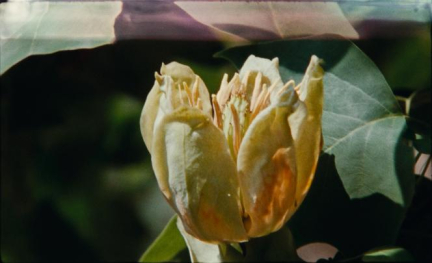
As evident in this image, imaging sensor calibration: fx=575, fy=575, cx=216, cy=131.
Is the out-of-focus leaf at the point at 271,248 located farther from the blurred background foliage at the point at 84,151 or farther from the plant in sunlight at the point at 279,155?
the blurred background foliage at the point at 84,151

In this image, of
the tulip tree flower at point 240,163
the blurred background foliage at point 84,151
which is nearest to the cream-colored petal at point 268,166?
the tulip tree flower at point 240,163

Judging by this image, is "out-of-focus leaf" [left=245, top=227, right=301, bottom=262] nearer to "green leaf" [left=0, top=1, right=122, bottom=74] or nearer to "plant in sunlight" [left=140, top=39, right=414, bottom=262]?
"plant in sunlight" [left=140, top=39, right=414, bottom=262]

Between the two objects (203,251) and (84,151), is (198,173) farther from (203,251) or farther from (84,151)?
(84,151)

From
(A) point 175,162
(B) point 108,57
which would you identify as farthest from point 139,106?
(A) point 175,162

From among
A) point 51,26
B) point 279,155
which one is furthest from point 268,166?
point 51,26

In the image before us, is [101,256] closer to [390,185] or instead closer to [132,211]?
[132,211]

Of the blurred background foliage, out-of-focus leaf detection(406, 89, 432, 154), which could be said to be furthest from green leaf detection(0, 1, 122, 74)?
out-of-focus leaf detection(406, 89, 432, 154)

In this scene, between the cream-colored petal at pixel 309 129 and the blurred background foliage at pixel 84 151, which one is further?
the blurred background foliage at pixel 84 151
